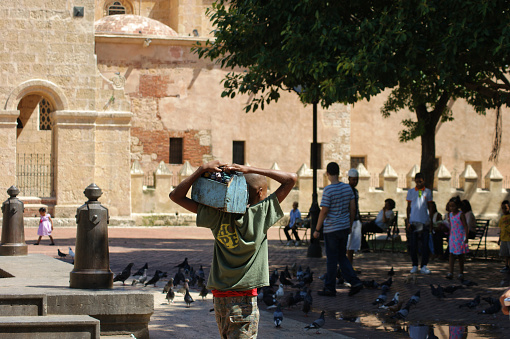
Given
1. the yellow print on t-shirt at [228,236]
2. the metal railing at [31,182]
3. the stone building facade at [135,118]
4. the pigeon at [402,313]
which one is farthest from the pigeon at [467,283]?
the metal railing at [31,182]

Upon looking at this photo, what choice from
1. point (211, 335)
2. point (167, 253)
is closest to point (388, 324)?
point (211, 335)

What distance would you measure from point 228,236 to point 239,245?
0.10 metres

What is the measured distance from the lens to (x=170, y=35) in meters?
31.0

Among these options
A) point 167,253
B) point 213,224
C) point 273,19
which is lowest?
point 167,253

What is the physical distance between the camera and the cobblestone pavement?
318 inches

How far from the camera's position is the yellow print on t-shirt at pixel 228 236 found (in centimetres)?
482

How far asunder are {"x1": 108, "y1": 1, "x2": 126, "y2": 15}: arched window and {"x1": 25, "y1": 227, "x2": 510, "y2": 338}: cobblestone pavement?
59.6ft

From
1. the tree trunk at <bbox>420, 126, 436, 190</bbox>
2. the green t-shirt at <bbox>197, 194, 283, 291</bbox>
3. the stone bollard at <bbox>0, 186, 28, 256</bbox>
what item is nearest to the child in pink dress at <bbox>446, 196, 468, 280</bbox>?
the tree trunk at <bbox>420, 126, 436, 190</bbox>

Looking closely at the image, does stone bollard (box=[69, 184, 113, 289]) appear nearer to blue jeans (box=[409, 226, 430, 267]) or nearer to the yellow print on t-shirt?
the yellow print on t-shirt

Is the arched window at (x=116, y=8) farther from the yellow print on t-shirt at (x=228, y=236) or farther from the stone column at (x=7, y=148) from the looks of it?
the yellow print on t-shirt at (x=228, y=236)

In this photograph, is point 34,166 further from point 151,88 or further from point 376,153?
point 376,153

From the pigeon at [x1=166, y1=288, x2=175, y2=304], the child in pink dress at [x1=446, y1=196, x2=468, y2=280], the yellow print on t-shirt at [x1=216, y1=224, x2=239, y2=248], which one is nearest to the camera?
the yellow print on t-shirt at [x1=216, y1=224, x2=239, y2=248]

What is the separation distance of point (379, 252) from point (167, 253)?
15.6 feet

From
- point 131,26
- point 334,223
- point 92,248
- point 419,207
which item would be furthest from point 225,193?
point 131,26
